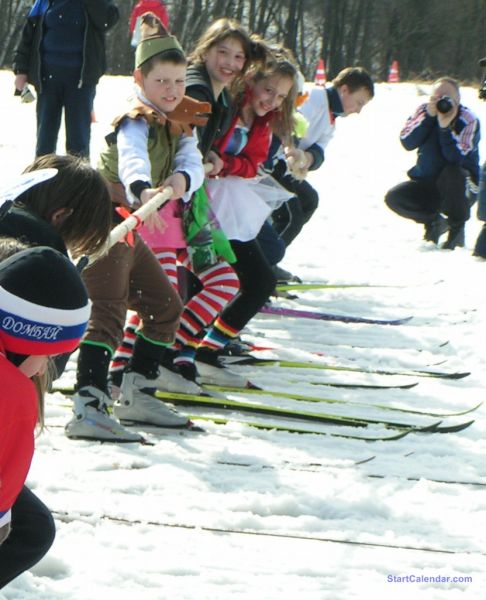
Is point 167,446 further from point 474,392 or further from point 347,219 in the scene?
point 347,219

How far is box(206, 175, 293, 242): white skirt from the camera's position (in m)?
4.82

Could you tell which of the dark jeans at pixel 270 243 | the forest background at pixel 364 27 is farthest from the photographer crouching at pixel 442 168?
the forest background at pixel 364 27

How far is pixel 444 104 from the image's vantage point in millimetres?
9234

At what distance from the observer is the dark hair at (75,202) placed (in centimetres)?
275

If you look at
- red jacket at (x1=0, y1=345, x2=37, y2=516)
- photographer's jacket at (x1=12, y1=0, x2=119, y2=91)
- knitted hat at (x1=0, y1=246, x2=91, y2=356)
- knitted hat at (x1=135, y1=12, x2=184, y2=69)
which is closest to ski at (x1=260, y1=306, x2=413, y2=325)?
photographer's jacket at (x1=12, y1=0, x2=119, y2=91)

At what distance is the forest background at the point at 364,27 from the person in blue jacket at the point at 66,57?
2912 cm

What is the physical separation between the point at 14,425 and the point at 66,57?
18.2 feet

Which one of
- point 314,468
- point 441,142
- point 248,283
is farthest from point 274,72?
point 441,142

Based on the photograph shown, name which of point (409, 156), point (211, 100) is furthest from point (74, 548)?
point (409, 156)

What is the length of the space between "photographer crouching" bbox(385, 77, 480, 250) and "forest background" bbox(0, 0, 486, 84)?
2682cm

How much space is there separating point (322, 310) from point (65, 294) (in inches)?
197

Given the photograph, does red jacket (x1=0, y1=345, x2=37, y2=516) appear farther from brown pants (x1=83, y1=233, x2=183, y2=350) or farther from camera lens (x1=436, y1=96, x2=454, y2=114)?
camera lens (x1=436, y1=96, x2=454, y2=114)

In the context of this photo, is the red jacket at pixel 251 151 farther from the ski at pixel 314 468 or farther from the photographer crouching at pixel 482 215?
the photographer crouching at pixel 482 215

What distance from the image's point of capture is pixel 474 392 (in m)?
5.10
